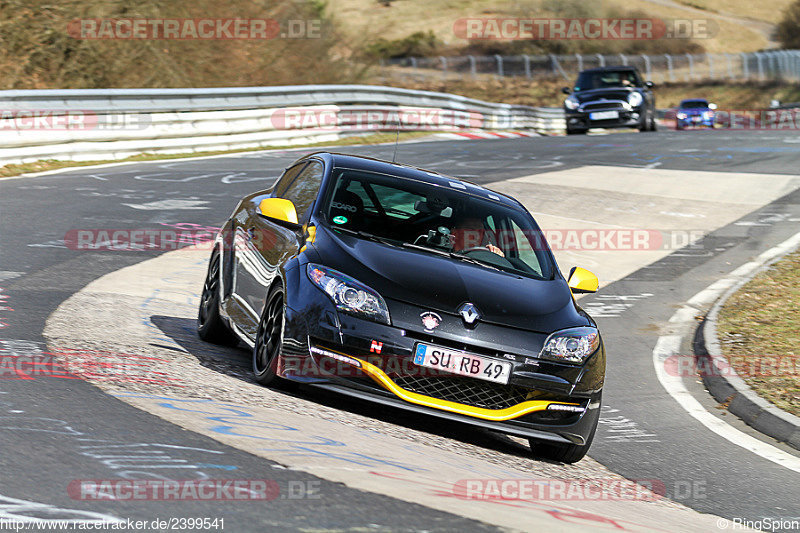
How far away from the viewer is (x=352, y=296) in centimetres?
620

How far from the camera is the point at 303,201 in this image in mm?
7578

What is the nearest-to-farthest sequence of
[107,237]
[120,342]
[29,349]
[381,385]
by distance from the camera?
[381,385] → [29,349] → [120,342] → [107,237]

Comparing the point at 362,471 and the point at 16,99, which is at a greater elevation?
the point at 16,99

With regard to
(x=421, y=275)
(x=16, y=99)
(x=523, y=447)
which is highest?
(x=16, y=99)

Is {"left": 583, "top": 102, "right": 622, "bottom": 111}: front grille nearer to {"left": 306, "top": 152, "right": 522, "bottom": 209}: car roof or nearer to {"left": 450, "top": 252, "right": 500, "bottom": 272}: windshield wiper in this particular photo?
{"left": 306, "top": 152, "right": 522, "bottom": 209}: car roof

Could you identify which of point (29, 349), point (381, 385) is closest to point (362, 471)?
point (381, 385)

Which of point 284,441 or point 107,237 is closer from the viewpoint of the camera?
point 284,441

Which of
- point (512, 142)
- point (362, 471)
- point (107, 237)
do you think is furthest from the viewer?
point (512, 142)

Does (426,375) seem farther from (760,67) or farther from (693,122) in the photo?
(760,67)

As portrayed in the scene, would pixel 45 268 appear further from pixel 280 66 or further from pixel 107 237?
pixel 280 66

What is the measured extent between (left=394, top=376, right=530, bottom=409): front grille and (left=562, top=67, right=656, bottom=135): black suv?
26.2m

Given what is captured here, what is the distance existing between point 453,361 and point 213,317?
8.59ft

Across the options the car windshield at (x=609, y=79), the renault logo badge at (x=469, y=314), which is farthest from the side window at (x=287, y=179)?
the car windshield at (x=609, y=79)

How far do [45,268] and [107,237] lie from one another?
218 centimetres
